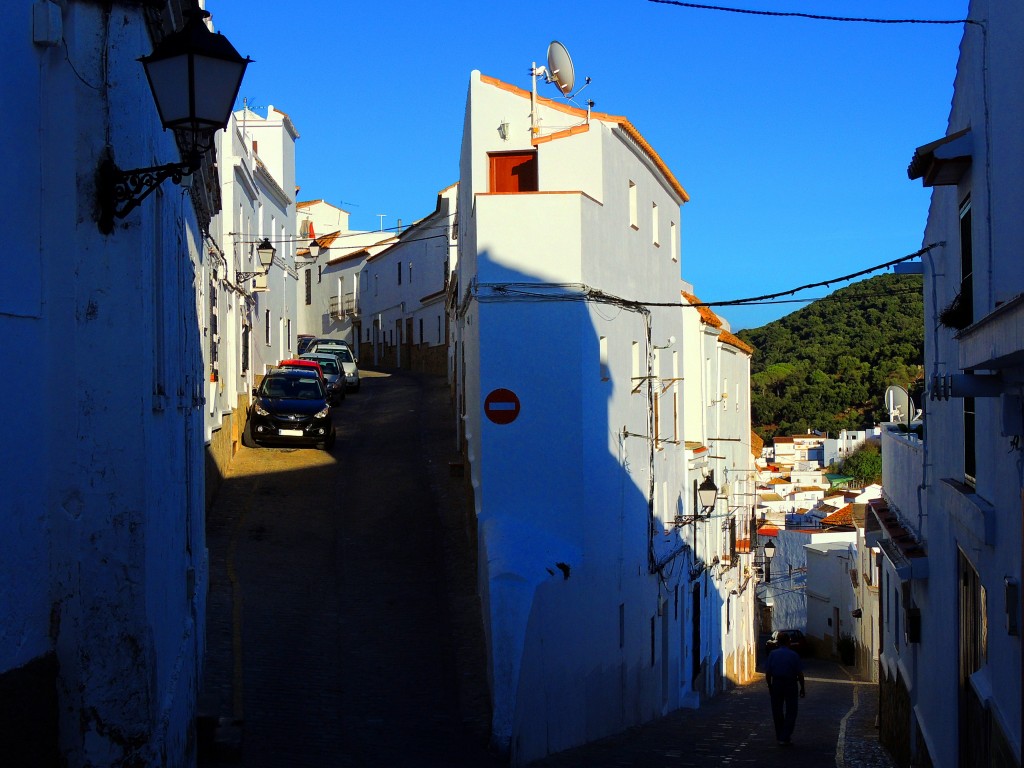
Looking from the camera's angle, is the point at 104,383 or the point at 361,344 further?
the point at 361,344

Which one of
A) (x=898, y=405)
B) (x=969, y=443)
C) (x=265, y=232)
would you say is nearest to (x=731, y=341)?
(x=898, y=405)

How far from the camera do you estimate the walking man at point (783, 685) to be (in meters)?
14.6

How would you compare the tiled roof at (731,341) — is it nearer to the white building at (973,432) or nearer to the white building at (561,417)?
the white building at (561,417)

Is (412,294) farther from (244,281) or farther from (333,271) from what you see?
(244,281)

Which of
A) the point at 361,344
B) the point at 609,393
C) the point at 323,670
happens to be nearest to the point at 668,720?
the point at 609,393

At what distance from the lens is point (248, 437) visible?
2495 cm

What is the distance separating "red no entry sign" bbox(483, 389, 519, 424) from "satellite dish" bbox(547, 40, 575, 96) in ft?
18.3

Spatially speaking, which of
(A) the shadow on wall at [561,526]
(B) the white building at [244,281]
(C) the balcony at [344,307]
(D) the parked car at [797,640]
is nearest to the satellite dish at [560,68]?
(A) the shadow on wall at [561,526]

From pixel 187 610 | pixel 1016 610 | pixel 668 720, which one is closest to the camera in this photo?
pixel 1016 610

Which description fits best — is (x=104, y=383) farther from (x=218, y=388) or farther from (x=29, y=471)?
(x=218, y=388)

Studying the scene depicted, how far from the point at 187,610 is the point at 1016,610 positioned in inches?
263

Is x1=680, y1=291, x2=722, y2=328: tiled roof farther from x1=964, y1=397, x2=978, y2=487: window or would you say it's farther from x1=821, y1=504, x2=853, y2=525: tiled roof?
x1=821, y1=504, x2=853, y2=525: tiled roof

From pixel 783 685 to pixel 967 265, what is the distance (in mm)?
6693

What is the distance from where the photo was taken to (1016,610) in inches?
296
